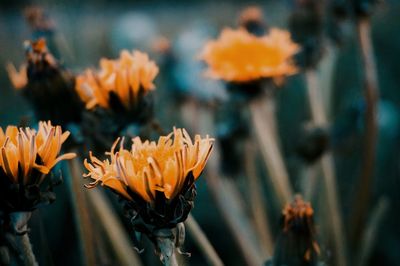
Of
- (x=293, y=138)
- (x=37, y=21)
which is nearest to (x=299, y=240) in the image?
(x=37, y=21)

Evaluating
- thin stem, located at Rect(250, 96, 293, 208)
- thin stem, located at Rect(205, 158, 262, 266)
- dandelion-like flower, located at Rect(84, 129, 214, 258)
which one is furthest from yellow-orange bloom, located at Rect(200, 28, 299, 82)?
dandelion-like flower, located at Rect(84, 129, 214, 258)

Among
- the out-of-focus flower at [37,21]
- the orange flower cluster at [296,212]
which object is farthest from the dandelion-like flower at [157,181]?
the out-of-focus flower at [37,21]

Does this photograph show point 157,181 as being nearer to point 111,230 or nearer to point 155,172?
point 155,172

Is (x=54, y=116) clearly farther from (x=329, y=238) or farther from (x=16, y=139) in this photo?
(x=329, y=238)

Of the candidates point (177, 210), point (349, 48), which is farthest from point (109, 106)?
point (349, 48)

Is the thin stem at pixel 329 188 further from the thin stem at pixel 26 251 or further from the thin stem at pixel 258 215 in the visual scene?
the thin stem at pixel 26 251
